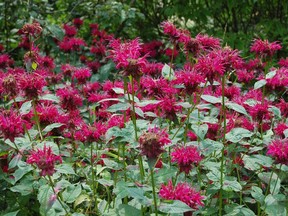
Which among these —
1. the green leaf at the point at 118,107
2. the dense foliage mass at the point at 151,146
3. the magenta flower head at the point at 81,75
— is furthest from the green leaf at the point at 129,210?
the magenta flower head at the point at 81,75

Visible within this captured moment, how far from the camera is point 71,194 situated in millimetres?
1936

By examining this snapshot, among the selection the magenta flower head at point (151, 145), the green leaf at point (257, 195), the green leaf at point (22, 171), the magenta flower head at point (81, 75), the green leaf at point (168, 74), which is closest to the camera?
the magenta flower head at point (151, 145)

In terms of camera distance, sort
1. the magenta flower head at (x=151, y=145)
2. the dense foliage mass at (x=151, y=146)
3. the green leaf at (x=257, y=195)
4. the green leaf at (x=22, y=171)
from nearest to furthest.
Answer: the magenta flower head at (x=151, y=145), the dense foliage mass at (x=151, y=146), the green leaf at (x=22, y=171), the green leaf at (x=257, y=195)

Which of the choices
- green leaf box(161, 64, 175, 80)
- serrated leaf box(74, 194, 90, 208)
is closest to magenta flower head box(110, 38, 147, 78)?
green leaf box(161, 64, 175, 80)

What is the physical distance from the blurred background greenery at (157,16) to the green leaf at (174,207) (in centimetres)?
262

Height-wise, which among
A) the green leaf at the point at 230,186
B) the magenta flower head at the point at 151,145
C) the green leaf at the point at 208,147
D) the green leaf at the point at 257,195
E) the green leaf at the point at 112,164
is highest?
the magenta flower head at the point at 151,145

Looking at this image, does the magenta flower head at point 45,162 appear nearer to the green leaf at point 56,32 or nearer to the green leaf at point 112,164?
the green leaf at point 112,164

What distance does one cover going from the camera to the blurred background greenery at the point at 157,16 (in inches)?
169

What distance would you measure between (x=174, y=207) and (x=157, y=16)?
3.94m

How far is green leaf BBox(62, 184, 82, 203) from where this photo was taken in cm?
192

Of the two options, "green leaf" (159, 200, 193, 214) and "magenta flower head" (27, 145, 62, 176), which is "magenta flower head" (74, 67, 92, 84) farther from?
"green leaf" (159, 200, 193, 214)

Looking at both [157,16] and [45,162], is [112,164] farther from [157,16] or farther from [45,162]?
[157,16]

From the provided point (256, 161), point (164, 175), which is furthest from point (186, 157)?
point (256, 161)

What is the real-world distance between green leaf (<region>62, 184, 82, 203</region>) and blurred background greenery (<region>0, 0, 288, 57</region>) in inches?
87.8
